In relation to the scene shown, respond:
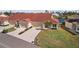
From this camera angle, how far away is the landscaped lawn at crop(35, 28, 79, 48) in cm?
244

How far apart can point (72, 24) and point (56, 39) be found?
26 centimetres

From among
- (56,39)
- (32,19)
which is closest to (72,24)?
(56,39)

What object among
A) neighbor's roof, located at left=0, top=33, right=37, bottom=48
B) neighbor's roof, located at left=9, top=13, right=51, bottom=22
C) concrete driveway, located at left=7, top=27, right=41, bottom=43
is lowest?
neighbor's roof, located at left=0, top=33, right=37, bottom=48

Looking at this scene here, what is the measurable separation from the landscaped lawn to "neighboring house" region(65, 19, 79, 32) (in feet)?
0.27

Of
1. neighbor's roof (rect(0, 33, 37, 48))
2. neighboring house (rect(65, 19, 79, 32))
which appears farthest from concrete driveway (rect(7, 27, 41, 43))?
neighboring house (rect(65, 19, 79, 32))

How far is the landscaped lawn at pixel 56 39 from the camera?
2.44 meters

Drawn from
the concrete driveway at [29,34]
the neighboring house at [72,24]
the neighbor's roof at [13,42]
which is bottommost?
the neighbor's roof at [13,42]

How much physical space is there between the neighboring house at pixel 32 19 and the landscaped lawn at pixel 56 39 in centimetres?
8

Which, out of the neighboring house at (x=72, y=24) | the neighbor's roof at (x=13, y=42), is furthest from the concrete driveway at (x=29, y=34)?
the neighboring house at (x=72, y=24)

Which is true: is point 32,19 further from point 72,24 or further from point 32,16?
point 72,24

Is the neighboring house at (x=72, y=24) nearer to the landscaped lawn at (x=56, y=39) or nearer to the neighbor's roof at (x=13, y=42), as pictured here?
the landscaped lawn at (x=56, y=39)

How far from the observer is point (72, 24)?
2.46 metres

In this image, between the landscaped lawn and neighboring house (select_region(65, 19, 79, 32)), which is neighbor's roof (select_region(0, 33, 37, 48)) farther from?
neighboring house (select_region(65, 19, 79, 32))
